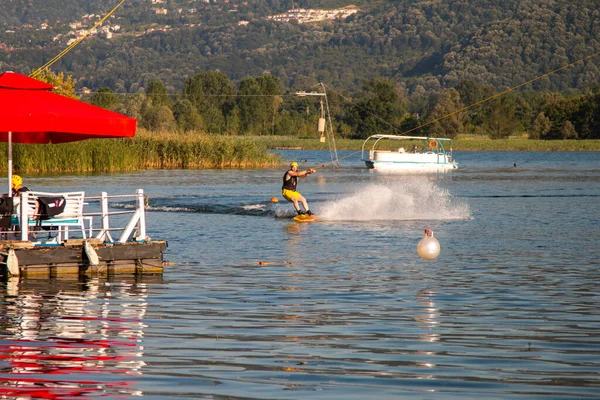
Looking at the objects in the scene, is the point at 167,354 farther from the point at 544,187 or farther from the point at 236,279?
the point at 544,187

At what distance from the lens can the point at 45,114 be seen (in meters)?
16.0

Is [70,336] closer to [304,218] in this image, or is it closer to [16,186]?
[16,186]

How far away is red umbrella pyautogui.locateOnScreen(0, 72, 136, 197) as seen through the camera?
15969mm

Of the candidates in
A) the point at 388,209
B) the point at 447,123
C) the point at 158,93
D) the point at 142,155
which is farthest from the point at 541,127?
the point at 388,209

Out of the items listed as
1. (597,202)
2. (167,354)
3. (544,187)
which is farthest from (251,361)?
(544,187)

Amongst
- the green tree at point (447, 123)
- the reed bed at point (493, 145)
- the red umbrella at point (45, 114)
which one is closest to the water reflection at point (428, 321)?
the red umbrella at point (45, 114)

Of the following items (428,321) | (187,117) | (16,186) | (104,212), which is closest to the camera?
(428,321)

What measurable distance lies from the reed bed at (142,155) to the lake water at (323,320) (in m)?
28.4

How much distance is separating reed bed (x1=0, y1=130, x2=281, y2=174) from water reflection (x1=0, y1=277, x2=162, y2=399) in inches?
1517

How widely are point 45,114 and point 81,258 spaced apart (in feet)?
8.47

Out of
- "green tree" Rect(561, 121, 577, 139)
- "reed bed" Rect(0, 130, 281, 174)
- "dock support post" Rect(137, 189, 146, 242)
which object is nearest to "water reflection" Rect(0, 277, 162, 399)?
"dock support post" Rect(137, 189, 146, 242)

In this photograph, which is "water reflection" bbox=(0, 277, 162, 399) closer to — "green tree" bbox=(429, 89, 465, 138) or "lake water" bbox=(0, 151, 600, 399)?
"lake water" bbox=(0, 151, 600, 399)

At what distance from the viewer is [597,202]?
3988 cm

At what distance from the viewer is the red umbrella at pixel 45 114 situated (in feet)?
52.4
